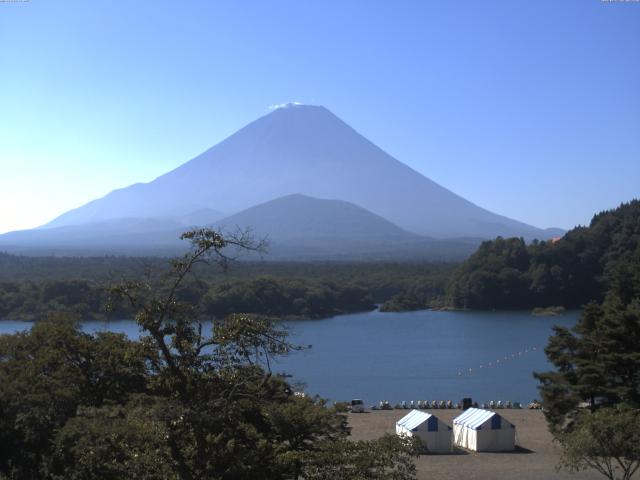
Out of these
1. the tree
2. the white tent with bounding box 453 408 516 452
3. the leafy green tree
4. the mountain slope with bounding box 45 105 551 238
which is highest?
the mountain slope with bounding box 45 105 551 238

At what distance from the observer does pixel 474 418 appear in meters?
11.0

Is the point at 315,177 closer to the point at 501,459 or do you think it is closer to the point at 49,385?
the point at 501,459

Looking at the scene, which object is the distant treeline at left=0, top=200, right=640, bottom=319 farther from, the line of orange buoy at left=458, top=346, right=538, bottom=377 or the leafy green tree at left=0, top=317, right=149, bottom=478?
the leafy green tree at left=0, top=317, right=149, bottom=478

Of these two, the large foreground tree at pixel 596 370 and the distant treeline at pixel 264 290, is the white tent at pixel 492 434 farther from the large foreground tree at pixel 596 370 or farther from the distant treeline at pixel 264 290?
the distant treeline at pixel 264 290

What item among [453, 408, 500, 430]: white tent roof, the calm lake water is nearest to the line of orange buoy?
the calm lake water

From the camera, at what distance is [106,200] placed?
563 ft

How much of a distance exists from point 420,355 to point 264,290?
1062 centimetres

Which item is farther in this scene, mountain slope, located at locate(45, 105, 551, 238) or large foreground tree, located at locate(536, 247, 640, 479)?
mountain slope, located at locate(45, 105, 551, 238)

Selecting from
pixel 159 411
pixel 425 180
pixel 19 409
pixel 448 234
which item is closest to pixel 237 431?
pixel 159 411

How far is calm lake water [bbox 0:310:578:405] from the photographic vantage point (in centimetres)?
1772

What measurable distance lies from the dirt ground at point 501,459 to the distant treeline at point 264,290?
1133cm

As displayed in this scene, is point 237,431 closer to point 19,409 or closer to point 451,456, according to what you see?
point 19,409

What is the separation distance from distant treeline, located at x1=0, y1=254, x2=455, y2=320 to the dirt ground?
1133 cm

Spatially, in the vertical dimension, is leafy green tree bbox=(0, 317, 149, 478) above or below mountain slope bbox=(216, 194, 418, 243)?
below
